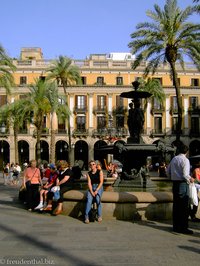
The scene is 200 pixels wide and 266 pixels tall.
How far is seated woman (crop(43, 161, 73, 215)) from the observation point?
1013 centimetres

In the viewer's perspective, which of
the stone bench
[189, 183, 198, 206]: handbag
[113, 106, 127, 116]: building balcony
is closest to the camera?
[189, 183, 198, 206]: handbag

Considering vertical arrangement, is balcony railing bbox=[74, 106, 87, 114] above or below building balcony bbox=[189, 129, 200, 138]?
above

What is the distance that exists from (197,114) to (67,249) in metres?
54.7

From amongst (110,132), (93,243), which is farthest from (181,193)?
(110,132)

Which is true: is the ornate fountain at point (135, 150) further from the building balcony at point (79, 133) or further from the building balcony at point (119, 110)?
the building balcony at point (119, 110)

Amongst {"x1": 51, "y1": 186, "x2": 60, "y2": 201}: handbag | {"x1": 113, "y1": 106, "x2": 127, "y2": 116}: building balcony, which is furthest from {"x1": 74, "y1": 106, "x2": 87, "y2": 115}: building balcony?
{"x1": 51, "y1": 186, "x2": 60, "y2": 201}: handbag

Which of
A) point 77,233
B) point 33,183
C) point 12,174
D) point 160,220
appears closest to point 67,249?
point 77,233

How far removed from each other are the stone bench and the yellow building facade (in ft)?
153

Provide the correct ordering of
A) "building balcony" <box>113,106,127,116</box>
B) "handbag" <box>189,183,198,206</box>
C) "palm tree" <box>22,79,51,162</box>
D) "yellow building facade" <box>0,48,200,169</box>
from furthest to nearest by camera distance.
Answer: "building balcony" <box>113,106,127,116</box>, "yellow building facade" <box>0,48,200,169</box>, "palm tree" <box>22,79,51,162</box>, "handbag" <box>189,183,198,206</box>

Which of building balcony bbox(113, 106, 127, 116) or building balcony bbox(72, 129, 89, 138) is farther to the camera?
building balcony bbox(113, 106, 127, 116)

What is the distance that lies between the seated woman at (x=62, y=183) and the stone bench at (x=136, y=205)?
653 mm

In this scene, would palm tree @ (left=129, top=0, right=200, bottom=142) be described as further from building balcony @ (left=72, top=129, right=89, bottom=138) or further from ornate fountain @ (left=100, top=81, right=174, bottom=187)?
building balcony @ (left=72, top=129, right=89, bottom=138)

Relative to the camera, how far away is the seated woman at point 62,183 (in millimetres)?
10133

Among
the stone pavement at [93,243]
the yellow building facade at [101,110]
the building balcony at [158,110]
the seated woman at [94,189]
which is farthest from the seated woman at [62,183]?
the building balcony at [158,110]
